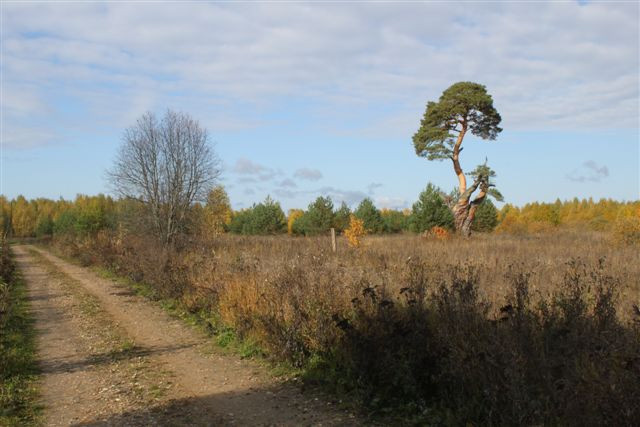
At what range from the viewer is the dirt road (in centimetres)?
600

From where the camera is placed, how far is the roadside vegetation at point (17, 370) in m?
6.15

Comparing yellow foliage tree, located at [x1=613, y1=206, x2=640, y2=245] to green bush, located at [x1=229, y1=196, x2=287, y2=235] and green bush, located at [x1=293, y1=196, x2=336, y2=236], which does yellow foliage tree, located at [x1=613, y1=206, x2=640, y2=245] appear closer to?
green bush, located at [x1=293, y1=196, x2=336, y2=236]

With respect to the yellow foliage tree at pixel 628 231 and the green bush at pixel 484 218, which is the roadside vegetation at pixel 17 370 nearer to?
the yellow foliage tree at pixel 628 231

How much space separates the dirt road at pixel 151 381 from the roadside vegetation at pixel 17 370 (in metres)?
0.19

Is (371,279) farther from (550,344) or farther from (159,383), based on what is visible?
(550,344)

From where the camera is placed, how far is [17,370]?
7.84 m

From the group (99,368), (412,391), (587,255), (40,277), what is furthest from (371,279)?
(40,277)

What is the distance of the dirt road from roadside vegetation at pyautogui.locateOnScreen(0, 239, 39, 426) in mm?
185

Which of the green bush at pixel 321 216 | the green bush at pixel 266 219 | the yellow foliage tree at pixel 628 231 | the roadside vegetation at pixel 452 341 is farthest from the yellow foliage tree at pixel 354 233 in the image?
the green bush at pixel 266 219

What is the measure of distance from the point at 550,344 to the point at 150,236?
22.0m

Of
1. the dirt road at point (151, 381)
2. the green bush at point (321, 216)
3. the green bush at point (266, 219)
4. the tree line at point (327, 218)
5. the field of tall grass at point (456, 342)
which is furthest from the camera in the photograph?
the green bush at point (266, 219)

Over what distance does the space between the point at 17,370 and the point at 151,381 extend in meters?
2.19

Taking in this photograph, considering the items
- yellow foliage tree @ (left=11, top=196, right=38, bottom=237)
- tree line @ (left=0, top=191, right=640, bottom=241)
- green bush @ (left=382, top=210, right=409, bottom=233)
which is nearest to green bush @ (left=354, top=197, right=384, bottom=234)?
tree line @ (left=0, top=191, right=640, bottom=241)

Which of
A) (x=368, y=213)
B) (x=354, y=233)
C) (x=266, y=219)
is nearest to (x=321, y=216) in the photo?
(x=368, y=213)
